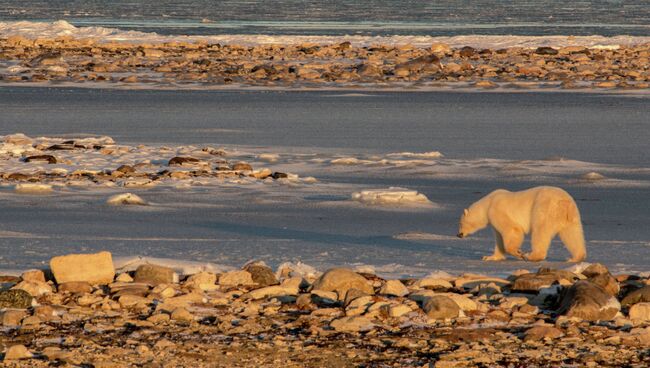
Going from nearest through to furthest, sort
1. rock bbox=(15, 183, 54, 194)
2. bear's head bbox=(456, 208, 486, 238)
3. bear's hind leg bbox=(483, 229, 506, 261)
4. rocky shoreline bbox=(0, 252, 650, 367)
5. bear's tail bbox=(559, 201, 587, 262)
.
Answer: rocky shoreline bbox=(0, 252, 650, 367), bear's tail bbox=(559, 201, 587, 262), bear's hind leg bbox=(483, 229, 506, 261), bear's head bbox=(456, 208, 486, 238), rock bbox=(15, 183, 54, 194)

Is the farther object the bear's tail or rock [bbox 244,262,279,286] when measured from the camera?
the bear's tail

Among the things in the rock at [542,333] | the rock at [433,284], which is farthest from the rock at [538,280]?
the rock at [542,333]

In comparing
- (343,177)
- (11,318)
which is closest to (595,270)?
(11,318)

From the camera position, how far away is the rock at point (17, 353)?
5.54 m

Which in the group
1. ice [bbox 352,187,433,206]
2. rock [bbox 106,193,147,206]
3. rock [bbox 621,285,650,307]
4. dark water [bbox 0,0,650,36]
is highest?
rock [bbox 621,285,650,307]

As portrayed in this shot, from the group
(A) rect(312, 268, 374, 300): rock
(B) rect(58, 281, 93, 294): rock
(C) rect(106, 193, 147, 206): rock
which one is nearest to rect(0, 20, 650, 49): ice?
(C) rect(106, 193, 147, 206): rock

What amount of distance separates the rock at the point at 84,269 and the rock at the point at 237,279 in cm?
64

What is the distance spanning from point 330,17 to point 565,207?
5381 cm

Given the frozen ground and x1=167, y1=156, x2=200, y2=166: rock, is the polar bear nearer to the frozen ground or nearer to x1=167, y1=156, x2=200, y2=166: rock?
the frozen ground

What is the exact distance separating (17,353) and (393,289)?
219cm

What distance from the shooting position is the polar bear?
7.87 metres

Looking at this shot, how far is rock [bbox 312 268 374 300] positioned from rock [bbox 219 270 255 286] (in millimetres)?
385

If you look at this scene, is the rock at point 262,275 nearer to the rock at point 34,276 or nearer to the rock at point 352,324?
the rock at point 352,324

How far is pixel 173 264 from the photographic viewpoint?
Answer: 7.81m
